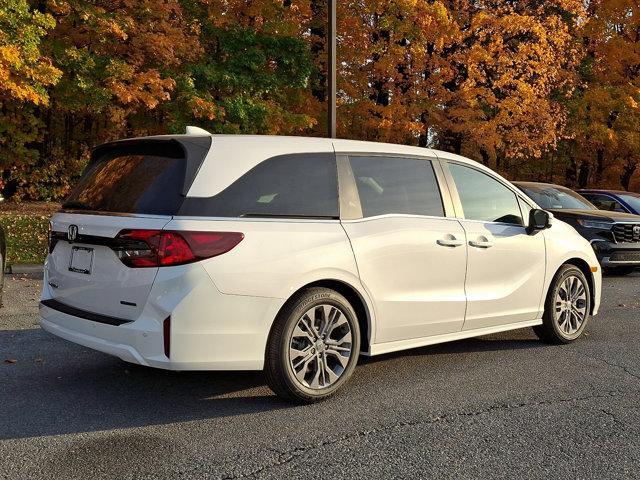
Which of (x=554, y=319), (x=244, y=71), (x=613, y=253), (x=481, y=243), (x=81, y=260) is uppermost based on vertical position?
(x=244, y=71)

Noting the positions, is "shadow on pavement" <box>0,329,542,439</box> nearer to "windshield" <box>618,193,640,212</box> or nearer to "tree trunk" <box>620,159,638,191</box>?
"windshield" <box>618,193,640,212</box>

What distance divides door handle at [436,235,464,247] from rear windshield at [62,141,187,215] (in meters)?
2.11

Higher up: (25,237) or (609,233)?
(609,233)

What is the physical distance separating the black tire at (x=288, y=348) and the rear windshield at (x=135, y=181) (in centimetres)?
98

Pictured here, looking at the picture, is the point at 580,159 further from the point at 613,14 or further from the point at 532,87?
the point at 532,87

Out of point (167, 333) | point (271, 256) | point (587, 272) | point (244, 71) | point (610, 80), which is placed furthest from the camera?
point (610, 80)

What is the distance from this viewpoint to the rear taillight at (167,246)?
4105mm

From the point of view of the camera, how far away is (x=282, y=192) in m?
4.62

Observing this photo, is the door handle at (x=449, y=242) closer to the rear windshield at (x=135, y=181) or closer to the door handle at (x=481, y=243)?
the door handle at (x=481, y=243)

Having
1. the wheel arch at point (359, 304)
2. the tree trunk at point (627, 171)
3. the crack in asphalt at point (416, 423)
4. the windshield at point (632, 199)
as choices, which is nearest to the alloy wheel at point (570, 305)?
the crack in asphalt at point (416, 423)

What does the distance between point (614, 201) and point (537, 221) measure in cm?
913

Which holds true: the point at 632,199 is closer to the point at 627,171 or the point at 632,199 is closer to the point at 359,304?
the point at 359,304

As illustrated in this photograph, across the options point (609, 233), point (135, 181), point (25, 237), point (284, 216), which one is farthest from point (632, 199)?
point (25, 237)

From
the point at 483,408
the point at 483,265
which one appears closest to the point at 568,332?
the point at 483,265
